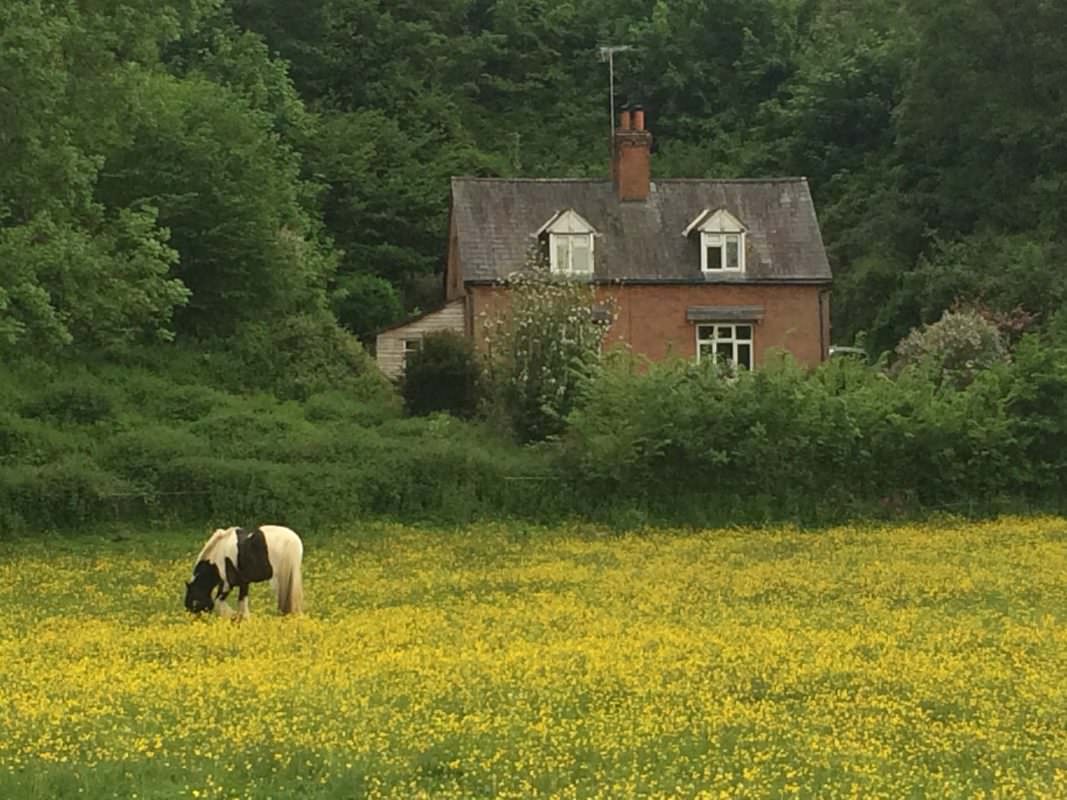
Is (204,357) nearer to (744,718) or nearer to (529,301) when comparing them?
(529,301)

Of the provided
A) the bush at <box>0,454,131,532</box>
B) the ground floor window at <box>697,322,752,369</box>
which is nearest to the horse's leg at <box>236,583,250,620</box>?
the bush at <box>0,454,131,532</box>

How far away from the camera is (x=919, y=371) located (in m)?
40.4

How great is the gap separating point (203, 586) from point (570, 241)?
1378 inches

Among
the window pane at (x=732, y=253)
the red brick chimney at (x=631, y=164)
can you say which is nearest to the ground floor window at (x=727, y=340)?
the window pane at (x=732, y=253)

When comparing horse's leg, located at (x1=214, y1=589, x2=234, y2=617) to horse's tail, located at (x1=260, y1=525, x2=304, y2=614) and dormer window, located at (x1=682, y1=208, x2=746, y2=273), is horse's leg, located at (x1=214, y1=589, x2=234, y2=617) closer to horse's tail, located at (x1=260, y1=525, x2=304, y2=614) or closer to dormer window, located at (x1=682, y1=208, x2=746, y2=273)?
horse's tail, located at (x1=260, y1=525, x2=304, y2=614)

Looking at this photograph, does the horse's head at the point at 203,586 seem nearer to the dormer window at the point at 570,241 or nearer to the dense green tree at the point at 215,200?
the dense green tree at the point at 215,200

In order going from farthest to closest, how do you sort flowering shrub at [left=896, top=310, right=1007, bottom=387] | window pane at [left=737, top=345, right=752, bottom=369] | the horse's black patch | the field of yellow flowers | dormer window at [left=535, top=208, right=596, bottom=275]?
window pane at [left=737, top=345, right=752, bottom=369]
dormer window at [left=535, top=208, right=596, bottom=275]
flowering shrub at [left=896, top=310, right=1007, bottom=387]
the horse's black patch
the field of yellow flowers

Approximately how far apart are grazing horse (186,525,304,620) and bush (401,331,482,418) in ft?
78.6

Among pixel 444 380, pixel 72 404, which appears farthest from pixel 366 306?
pixel 72 404

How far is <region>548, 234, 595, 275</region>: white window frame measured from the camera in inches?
2168

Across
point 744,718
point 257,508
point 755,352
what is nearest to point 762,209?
point 755,352

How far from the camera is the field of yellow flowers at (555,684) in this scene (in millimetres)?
12242

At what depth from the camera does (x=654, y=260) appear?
184 ft

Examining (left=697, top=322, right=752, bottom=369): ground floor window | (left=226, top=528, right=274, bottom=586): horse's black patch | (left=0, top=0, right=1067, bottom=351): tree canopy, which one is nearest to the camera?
(left=226, top=528, right=274, bottom=586): horse's black patch
